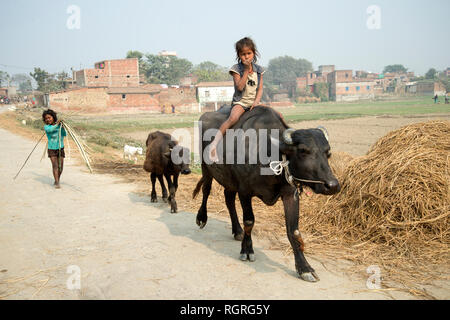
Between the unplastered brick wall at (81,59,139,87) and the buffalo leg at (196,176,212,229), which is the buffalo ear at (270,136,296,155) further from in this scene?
the unplastered brick wall at (81,59,139,87)

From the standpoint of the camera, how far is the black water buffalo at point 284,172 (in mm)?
3799

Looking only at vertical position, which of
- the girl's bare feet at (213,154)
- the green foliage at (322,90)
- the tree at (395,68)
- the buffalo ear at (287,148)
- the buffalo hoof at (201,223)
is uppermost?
the tree at (395,68)

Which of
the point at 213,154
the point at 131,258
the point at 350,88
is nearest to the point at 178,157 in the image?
the point at 213,154

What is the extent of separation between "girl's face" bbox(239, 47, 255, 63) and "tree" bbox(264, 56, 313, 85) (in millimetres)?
126491

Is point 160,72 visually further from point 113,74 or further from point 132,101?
point 132,101

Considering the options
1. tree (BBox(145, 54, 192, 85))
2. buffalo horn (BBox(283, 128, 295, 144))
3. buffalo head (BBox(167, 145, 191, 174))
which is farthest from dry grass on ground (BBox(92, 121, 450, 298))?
tree (BBox(145, 54, 192, 85))

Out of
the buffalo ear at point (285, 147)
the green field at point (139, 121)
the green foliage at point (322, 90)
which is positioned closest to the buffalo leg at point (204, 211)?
the buffalo ear at point (285, 147)

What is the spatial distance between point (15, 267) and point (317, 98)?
92.3 m

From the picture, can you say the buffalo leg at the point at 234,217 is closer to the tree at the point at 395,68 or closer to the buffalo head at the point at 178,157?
the buffalo head at the point at 178,157

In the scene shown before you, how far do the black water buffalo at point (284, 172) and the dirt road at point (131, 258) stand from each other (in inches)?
14.5

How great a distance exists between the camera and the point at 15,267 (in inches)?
175

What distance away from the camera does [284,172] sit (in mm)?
4121
